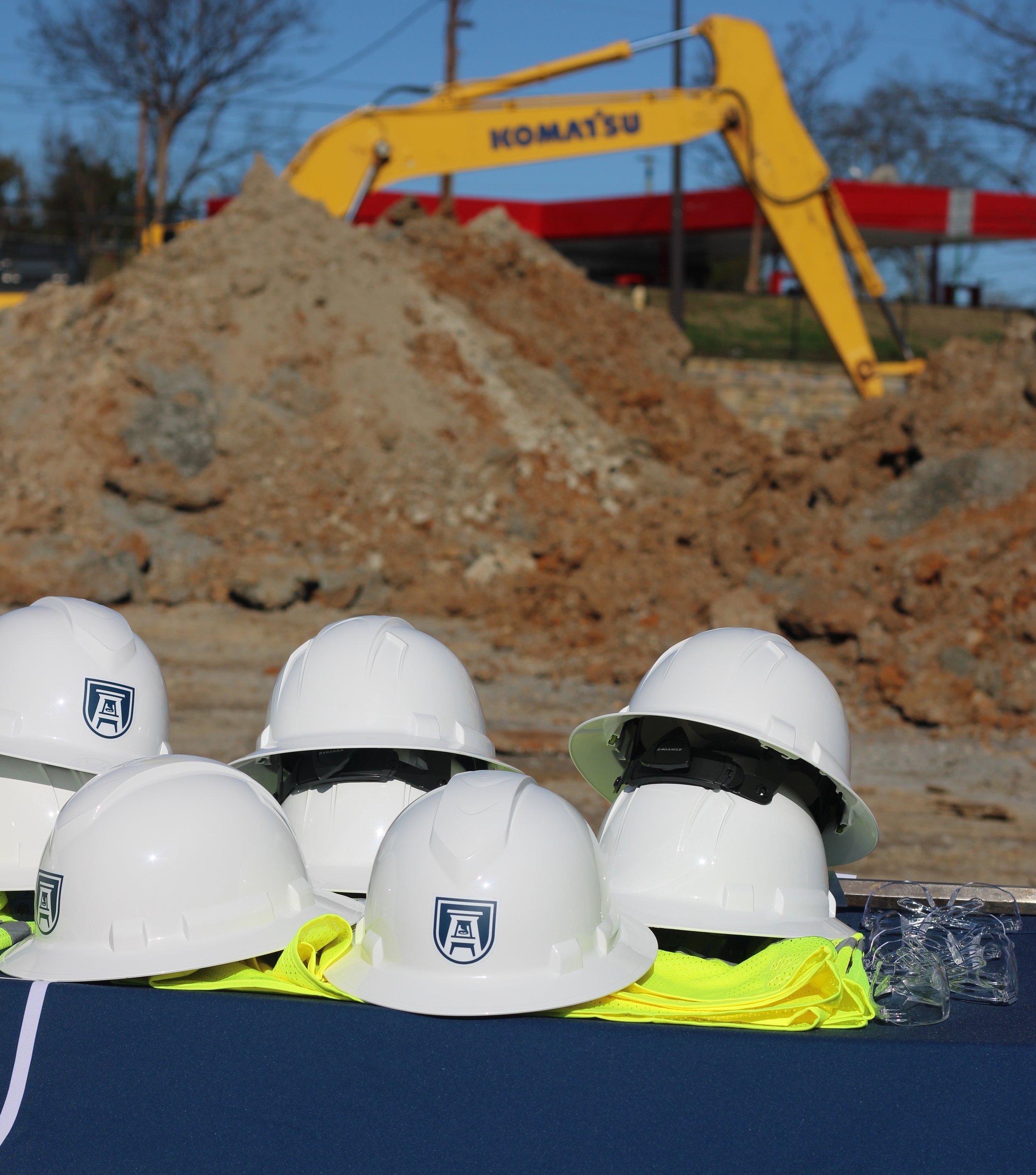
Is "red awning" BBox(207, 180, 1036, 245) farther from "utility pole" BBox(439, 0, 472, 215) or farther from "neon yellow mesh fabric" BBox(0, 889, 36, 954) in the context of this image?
"neon yellow mesh fabric" BBox(0, 889, 36, 954)

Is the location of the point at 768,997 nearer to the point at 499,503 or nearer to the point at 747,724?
the point at 747,724

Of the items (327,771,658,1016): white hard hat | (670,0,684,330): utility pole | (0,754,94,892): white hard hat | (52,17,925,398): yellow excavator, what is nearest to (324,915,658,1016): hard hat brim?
(327,771,658,1016): white hard hat

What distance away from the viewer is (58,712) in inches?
149

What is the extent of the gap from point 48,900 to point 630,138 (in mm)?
14959

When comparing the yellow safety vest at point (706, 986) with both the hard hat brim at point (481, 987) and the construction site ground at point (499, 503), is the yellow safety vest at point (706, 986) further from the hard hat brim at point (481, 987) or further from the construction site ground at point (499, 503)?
the construction site ground at point (499, 503)

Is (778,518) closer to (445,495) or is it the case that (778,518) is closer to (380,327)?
(445,495)

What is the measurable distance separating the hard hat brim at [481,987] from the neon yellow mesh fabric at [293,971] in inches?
1.7

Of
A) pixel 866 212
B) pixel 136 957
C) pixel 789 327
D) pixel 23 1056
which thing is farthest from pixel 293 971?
pixel 866 212

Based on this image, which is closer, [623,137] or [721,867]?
[721,867]

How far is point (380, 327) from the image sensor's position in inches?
640

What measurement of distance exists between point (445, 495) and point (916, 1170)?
12204 mm

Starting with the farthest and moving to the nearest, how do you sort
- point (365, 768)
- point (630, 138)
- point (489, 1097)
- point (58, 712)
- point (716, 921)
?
point (630, 138) → point (365, 768) → point (58, 712) → point (716, 921) → point (489, 1097)

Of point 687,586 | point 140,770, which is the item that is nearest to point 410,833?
point 140,770

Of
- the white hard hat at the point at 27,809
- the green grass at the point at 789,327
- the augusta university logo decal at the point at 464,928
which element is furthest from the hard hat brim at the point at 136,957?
the green grass at the point at 789,327
